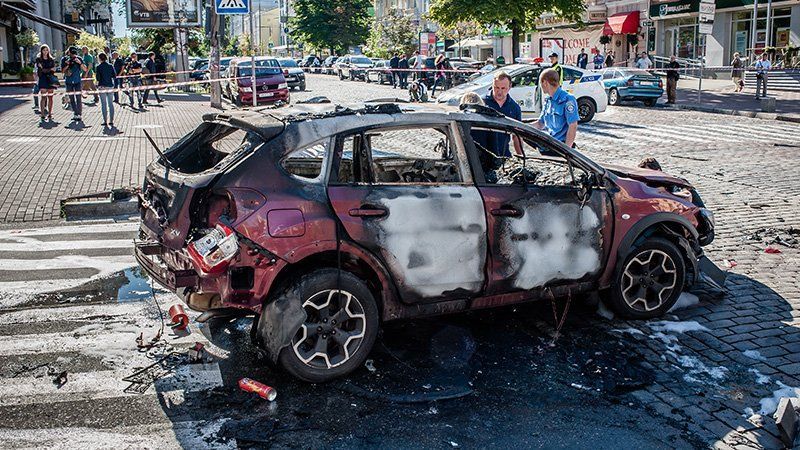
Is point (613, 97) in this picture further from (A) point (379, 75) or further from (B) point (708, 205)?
(A) point (379, 75)

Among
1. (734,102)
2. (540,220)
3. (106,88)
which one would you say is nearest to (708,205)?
(540,220)

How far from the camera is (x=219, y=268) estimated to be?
5.08 m

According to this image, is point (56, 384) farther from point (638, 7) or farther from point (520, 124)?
point (638, 7)

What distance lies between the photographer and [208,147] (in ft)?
19.6

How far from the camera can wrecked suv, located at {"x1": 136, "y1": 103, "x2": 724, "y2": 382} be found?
5.15 metres

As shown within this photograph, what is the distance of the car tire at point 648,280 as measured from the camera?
6426 mm

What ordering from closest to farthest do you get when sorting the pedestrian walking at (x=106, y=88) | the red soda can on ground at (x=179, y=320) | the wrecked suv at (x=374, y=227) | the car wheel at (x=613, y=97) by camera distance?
the wrecked suv at (x=374, y=227) < the red soda can on ground at (x=179, y=320) < the pedestrian walking at (x=106, y=88) < the car wheel at (x=613, y=97)

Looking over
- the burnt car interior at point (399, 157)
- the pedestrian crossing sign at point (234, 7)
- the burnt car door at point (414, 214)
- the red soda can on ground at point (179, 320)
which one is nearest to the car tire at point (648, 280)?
the burnt car door at point (414, 214)

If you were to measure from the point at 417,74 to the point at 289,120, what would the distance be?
3161cm

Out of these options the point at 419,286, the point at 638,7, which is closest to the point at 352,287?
the point at 419,286

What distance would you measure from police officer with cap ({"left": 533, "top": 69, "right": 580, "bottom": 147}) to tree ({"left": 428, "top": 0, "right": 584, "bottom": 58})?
32167mm

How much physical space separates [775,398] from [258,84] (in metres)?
A: 27.8

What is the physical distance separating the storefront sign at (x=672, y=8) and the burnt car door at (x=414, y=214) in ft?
142

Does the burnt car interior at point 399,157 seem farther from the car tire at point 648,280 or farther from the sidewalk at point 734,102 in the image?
the sidewalk at point 734,102
